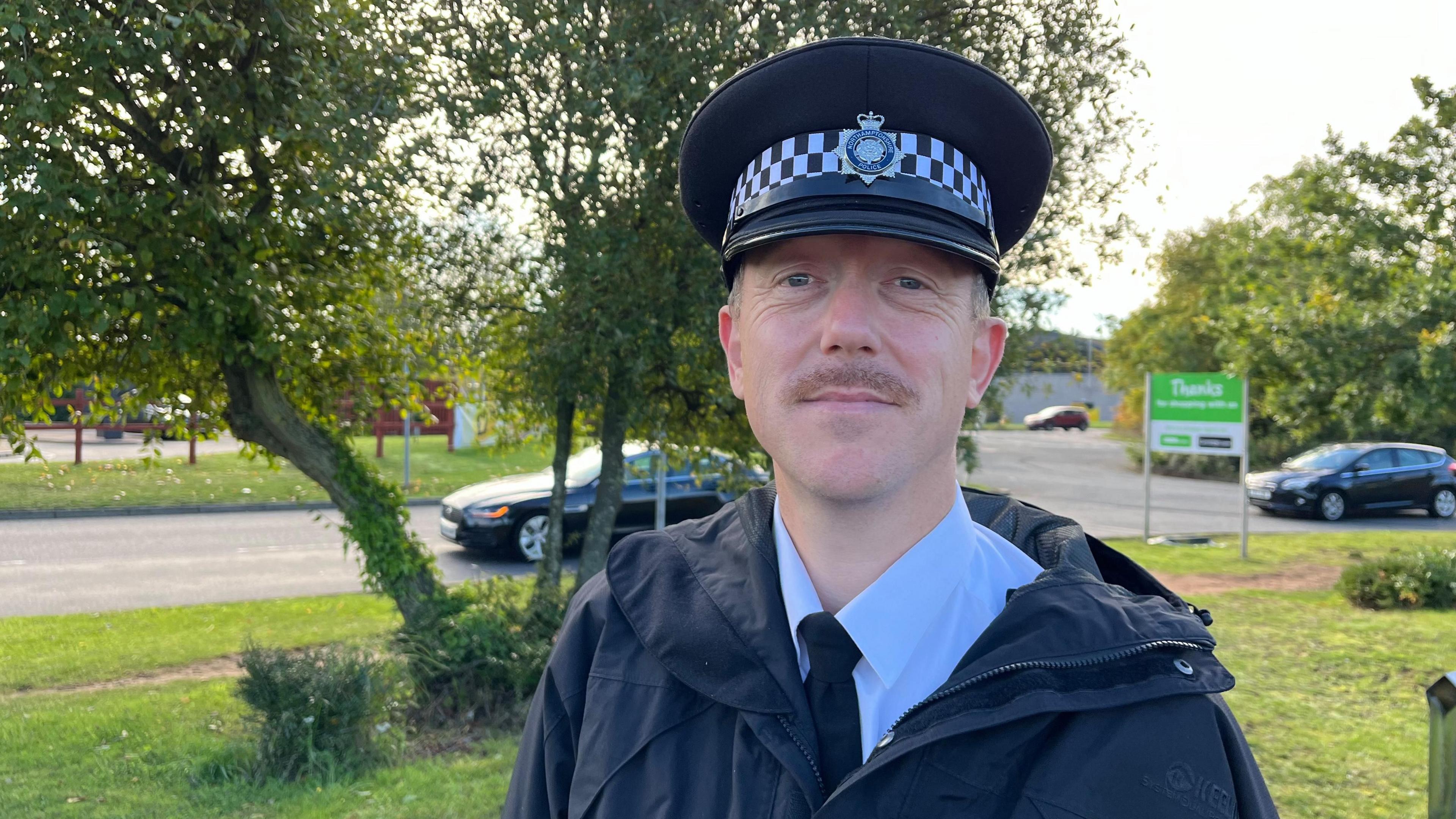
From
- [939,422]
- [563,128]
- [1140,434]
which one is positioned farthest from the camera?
[1140,434]

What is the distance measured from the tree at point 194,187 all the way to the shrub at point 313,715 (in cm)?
99

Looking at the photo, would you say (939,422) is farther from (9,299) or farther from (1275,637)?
(1275,637)

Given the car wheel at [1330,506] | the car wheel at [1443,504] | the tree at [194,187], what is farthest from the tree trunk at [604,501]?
the car wheel at [1443,504]

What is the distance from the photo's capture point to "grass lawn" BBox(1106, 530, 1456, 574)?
41.3ft

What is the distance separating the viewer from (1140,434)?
3481 cm

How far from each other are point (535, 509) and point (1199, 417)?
933cm

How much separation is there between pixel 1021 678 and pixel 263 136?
547 cm

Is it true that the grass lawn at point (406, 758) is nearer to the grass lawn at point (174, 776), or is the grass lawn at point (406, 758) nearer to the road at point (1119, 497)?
the grass lawn at point (174, 776)

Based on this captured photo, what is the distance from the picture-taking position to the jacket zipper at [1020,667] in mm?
1327

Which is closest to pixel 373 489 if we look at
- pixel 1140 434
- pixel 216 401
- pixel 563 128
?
pixel 216 401

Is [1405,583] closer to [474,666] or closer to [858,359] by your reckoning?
[474,666]

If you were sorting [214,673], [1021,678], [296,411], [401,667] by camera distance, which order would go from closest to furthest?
1. [1021,678]
2. [401,667]
3. [296,411]
4. [214,673]

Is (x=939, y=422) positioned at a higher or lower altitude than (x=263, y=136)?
Result: lower

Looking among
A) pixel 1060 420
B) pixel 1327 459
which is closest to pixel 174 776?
pixel 1327 459
